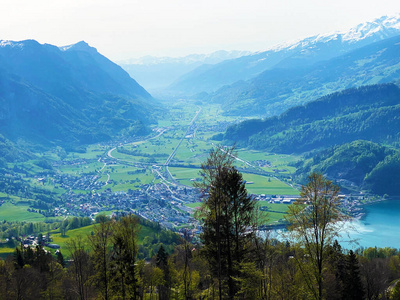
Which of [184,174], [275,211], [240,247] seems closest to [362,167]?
[275,211]

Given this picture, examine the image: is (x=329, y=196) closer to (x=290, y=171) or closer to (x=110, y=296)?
(x=110, y=296)

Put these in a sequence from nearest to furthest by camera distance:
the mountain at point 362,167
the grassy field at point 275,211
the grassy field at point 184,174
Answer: the grassy field at point 275,211
the mountain at point 362,167
the grassy field at point 184,174

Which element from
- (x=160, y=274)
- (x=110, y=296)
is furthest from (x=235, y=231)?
(x=160, y=274)

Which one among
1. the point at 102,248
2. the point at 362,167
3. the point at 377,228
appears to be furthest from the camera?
the point at 362,167

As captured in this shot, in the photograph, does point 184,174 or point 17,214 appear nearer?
point 17,214

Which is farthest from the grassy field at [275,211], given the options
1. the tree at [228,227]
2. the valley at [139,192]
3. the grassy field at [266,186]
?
the tree at [228,227]

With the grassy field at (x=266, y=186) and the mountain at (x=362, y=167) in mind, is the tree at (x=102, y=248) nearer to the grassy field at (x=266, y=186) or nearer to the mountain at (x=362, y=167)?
the grassy field at (x=266, y=186)

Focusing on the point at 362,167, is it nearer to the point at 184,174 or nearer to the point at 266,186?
the point at 266,186

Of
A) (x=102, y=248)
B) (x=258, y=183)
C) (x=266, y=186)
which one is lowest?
(x=102, y=248)
